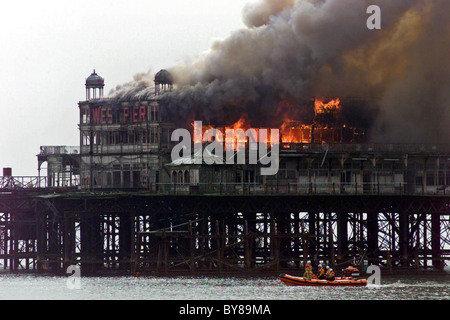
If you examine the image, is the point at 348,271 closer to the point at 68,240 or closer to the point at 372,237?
the point at 372,237

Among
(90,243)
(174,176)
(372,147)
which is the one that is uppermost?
(372,147)

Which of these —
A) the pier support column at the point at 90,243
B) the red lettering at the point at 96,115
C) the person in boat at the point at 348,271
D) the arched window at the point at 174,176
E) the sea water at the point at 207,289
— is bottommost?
the sea water at the point at 207,289

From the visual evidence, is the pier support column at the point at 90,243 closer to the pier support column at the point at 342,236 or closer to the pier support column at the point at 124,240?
the pier support column at the point at 124,240

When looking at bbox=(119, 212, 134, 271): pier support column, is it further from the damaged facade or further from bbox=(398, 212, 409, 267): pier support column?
bbox=(398, 212, 409, 267): pier support column

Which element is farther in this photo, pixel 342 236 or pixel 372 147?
pixel 372 147

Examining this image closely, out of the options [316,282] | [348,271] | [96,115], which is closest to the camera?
[316,282]

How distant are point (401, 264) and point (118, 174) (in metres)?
30.4

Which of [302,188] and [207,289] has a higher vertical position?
[302,188]

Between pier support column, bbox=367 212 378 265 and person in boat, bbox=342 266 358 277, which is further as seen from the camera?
pier support column, bbox=367 212 378 265

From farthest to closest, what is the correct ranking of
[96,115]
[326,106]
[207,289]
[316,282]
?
[96,115] < [326,106] < [316,282] < [207,289]

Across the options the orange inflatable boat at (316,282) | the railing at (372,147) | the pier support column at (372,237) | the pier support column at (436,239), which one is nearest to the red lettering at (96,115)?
the railing at (372,147)

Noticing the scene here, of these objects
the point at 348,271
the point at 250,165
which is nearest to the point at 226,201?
the point at 250,165

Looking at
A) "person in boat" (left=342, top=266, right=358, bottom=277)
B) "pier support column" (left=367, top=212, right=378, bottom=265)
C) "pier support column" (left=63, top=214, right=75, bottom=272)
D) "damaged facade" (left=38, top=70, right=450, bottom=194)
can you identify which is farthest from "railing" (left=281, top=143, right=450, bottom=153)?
"pier support column" (left=63, top=214, right=75, bottom=272)
